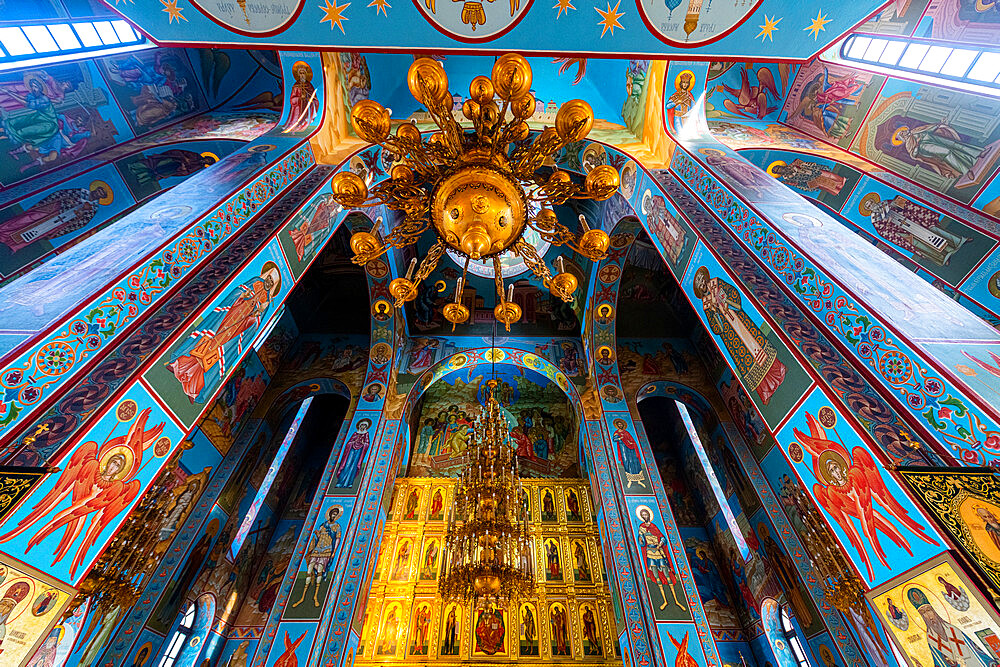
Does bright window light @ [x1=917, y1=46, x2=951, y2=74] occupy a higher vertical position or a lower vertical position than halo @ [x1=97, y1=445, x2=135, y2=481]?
higher

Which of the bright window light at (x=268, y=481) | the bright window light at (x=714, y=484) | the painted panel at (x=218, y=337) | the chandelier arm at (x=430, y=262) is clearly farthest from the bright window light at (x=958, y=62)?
the bright window light at (x=268, y=481)

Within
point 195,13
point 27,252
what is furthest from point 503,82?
point 27,252

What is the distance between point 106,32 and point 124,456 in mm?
7338

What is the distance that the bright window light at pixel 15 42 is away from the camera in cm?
555

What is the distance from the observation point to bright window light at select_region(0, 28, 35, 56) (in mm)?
5551

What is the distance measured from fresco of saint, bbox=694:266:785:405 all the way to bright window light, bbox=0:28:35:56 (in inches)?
375

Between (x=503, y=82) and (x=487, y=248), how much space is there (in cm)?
144

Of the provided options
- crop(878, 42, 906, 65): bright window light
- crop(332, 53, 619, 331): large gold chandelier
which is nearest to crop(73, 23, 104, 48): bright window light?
crop(332, 53, 619, 331): large gold chandelier

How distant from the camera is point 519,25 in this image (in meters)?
4.01

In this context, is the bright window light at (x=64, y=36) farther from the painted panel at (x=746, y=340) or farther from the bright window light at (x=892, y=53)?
the bright window light at (x=892, y=53)

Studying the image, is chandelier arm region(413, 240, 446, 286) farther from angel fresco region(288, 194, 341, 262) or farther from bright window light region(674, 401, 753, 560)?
bright window light region(674, 401, 753, 560)

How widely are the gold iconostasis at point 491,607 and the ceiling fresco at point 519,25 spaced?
288 inches

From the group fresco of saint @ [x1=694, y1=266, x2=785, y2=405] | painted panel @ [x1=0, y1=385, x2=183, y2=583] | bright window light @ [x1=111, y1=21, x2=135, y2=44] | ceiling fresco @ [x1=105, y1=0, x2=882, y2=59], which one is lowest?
painted panel @ [x1=0, y1=385, x2=183, y2=583]

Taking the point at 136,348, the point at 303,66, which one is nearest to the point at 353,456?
the point at 136,348
